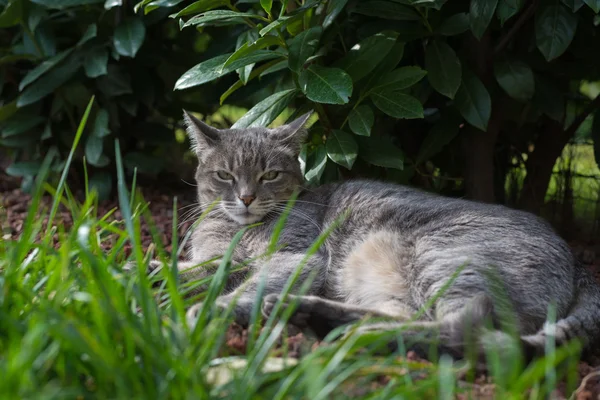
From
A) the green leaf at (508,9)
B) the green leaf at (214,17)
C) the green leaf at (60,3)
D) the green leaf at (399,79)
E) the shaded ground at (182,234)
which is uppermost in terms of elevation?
the green leaf at (508,9)

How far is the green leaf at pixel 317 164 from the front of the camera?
365 centimetres

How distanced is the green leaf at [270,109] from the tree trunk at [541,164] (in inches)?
66.8

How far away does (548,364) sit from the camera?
1.95 metres

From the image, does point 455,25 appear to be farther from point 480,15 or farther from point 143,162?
point 143,162

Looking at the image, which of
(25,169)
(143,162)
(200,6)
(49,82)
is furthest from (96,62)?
(200,6)

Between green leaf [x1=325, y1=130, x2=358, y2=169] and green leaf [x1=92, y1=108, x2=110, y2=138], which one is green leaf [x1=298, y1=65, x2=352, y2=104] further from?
green leaf [x1=92, y1=108, x2=110, y2=138]

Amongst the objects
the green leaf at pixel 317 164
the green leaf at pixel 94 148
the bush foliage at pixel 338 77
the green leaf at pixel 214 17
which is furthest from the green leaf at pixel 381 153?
the green leaf at pixel 94 148

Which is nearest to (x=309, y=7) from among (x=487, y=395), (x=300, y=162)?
(x=300, y=162)

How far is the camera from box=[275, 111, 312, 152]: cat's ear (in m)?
3.68

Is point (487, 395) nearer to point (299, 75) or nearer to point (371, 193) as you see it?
point (371, 193)

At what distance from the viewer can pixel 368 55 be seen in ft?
11.6

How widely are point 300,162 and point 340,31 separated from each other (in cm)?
73

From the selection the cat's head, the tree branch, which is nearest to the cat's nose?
the cat's head

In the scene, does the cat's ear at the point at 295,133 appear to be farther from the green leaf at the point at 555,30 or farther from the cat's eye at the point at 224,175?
the green leaf at the point at 555,30
